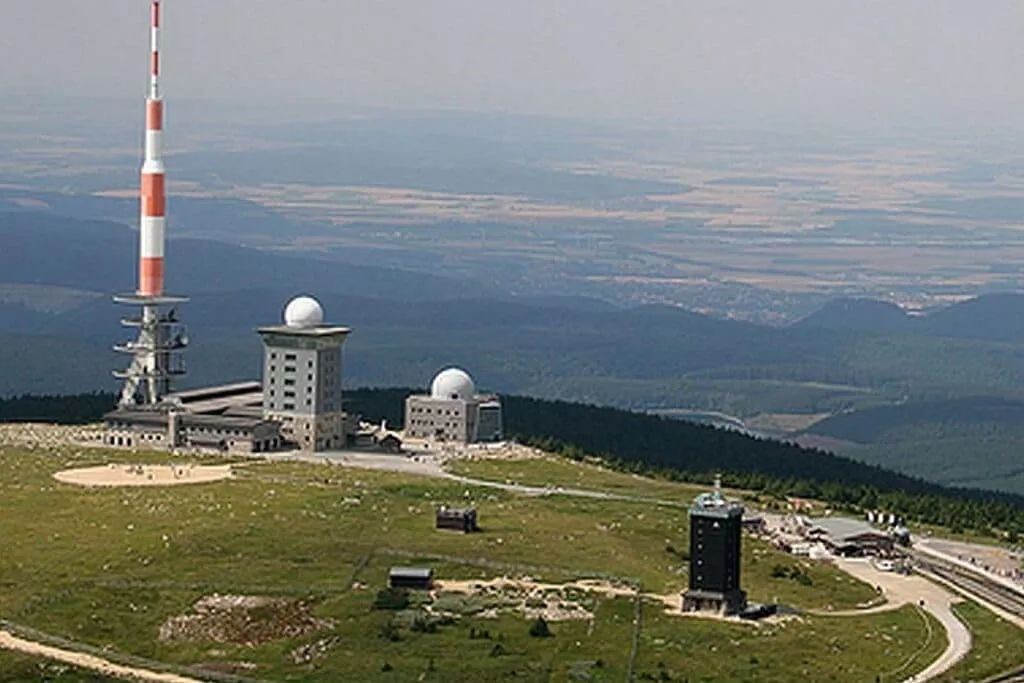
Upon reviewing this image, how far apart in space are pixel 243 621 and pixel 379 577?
754 centimetres

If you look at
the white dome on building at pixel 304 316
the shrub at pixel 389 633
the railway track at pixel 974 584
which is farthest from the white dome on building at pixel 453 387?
the shrub at pixel 389 633

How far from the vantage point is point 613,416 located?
6358 inches

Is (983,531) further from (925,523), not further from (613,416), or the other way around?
(613,416)

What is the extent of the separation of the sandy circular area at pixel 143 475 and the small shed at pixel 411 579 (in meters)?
25.4

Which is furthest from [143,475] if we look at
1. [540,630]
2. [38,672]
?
[38,672]

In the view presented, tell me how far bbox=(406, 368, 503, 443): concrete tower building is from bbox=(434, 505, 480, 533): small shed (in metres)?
36.0

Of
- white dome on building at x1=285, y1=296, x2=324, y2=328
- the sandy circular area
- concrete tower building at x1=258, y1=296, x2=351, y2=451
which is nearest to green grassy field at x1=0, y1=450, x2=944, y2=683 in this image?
the sandy circular area

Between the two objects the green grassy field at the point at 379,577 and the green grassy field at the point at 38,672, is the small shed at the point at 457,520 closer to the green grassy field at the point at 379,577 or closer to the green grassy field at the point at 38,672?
the green grassy field at the point at 379,577

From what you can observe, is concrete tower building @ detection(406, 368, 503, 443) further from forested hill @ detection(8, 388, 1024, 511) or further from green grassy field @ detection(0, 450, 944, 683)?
green grassy field @ detection(0, 450, 944, 683)

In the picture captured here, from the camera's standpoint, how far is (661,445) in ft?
490

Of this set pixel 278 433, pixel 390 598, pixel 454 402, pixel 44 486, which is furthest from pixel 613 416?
pixel 390 598

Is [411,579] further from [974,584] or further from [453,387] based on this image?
[453,387]

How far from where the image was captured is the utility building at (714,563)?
89062 mm

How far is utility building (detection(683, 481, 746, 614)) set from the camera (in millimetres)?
89062
